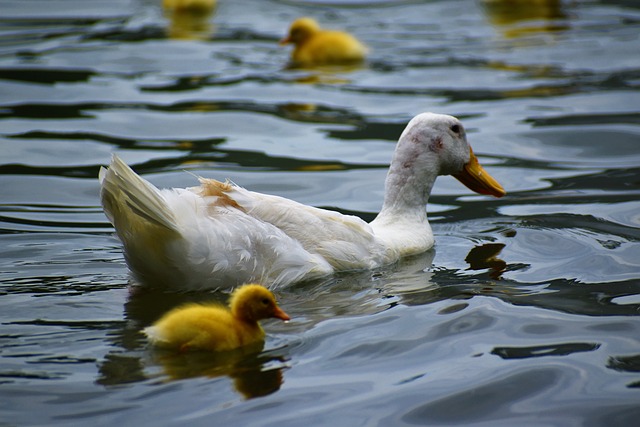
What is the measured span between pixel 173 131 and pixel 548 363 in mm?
6387

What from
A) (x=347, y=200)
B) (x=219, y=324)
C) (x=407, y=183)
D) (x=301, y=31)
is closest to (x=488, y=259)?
Result: (x=407, y=183)

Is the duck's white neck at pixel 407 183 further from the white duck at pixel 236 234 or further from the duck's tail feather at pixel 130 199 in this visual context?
the duck's tail feather at pixel 130 199

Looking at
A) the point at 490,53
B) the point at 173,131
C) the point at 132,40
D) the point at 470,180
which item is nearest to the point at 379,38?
the point at 490,53

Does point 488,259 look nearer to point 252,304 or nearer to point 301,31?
point 252,304

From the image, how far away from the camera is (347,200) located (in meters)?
8.52

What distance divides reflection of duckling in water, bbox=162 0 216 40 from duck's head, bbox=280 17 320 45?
2416 millimetres

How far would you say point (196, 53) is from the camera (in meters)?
14.2

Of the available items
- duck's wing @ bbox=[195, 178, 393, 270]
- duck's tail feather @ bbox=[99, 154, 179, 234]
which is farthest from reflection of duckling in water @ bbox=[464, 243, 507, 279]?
duck's tail feather @ bbox=[99, 154, 179, 234]

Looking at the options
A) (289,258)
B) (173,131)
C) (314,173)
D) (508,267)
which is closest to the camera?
(289,258)

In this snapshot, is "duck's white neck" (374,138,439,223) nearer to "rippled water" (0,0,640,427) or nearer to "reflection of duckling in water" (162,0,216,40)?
"rippled water" (0,0,640,427)

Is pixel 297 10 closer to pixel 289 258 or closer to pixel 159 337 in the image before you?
pixel 289 258

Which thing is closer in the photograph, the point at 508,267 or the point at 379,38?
the point at 508,267

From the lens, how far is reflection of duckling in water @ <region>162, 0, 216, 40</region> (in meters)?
16.1

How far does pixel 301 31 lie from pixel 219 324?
31.1 feet
